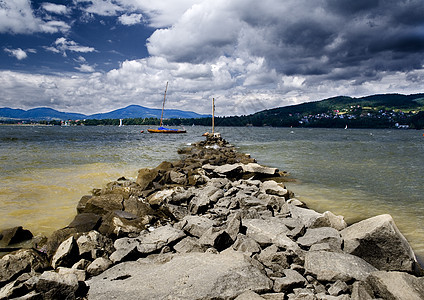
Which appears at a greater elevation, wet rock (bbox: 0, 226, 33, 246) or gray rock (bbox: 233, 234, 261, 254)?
gray rock (bbox: 233, 234, 261, 254)

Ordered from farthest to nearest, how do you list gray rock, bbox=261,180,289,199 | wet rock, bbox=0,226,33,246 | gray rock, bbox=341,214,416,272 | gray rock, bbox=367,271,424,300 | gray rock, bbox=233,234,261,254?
gray rock, bbox=261,180,289,199 < wet rock, bbox=0,226,33,246 < gray rock, bbox=233,234,261,254 < gray rock, bbox=341,214,416,272 < gray rock, bbox=367,271,424,300

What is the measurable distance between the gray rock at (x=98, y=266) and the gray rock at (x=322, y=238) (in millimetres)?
4028

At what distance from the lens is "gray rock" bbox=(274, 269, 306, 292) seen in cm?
420

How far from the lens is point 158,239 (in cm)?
616

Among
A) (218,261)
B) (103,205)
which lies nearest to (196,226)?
(218,261)

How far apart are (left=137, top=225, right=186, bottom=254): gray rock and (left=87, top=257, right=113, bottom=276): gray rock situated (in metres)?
0.72

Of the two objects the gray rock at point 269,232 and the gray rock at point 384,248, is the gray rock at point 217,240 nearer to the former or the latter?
the gray rock at point 269,232

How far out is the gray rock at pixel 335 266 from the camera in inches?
177

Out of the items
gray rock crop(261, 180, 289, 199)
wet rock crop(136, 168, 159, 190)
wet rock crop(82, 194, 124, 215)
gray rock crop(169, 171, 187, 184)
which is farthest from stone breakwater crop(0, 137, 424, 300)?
gray rock crop(169, 171, 187, 184)

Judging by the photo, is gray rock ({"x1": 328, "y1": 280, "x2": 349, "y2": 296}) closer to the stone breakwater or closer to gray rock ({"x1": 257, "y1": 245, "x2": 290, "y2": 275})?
the stone breakwater

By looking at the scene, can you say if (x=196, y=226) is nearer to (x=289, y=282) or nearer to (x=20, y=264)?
(x=289, y=282)

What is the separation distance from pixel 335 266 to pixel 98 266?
4.34m

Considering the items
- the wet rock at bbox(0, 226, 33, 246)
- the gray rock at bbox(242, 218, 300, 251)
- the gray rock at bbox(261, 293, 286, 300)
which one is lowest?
the wet rock at bbox(0, 226, 33, 246)

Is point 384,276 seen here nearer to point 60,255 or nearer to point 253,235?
point 253,235
